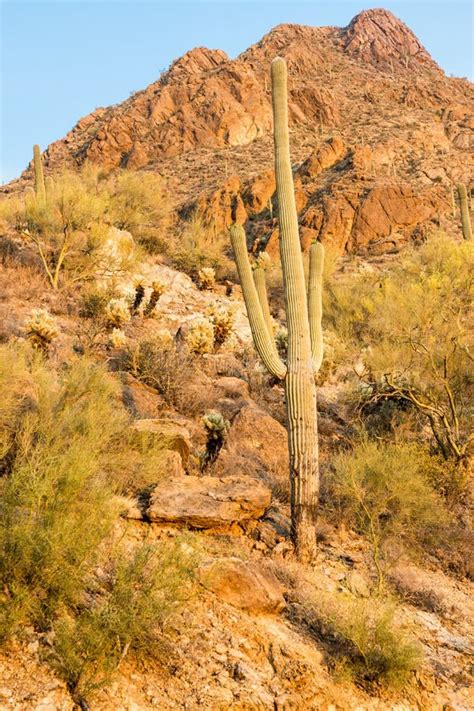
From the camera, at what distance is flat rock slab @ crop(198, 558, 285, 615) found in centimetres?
452

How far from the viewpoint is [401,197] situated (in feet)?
87.2

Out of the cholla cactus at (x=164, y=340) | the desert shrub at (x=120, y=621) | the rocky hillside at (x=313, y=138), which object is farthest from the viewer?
the rocky hillside at (x=313, y=138)

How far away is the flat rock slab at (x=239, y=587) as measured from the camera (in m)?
4.52

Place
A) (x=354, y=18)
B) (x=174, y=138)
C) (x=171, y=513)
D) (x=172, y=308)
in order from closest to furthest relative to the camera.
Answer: (x=171, y=513) < (x=172, y=308) < (x=174, y=138) < (x=354, y=18)

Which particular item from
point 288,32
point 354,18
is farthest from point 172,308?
point 354,18

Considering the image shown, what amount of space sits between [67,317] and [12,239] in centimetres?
500

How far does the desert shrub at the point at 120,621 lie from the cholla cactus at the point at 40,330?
5.90m

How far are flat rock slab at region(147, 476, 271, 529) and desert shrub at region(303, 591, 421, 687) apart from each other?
142 cm

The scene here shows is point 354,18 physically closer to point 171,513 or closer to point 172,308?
point 172,308

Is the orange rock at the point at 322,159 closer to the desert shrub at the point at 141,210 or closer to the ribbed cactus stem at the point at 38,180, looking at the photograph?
the desert shrub at the point at 141,210

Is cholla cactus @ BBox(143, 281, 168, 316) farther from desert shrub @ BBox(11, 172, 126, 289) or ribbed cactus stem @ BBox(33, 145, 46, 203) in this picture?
ribbed cactus stem @ BBox(33, 145, 46, 203)

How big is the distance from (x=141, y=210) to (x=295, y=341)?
15.3 meters

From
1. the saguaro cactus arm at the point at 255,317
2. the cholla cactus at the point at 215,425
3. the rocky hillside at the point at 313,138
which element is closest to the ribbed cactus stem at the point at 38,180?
the rocky hillside at the point at 313,138

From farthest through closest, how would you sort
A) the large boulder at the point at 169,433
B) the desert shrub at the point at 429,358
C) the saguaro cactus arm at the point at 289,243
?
the desert shrub at the point at 429,358, the saguaro cactus arm at the point at 289,243, the large boulder at the point at 169,433
